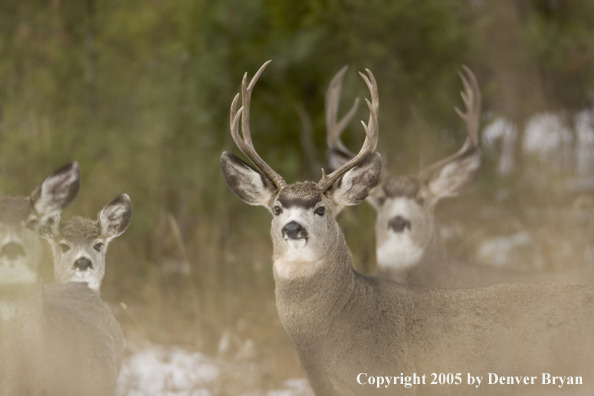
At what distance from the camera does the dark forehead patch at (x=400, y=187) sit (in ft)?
23.8

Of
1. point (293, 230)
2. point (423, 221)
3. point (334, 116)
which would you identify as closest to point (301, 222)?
point (293, 230)

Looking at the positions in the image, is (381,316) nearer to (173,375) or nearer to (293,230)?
(293,230)

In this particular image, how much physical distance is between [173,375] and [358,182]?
2992mm

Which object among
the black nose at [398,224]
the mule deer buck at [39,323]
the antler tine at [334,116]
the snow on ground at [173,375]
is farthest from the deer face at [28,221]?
the antler tine at [334,116]

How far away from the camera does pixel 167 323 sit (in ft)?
30.1

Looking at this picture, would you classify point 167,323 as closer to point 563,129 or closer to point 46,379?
point 46,379

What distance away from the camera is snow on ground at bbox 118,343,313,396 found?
6.77m

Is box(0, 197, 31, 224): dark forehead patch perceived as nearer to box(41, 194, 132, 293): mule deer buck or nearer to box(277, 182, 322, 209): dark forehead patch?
box(41, 194, 132, 293): mule deer buck

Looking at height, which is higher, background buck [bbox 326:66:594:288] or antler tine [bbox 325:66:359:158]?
antler tine [bbox 325:66:359:158]

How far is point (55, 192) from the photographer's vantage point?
202 inches

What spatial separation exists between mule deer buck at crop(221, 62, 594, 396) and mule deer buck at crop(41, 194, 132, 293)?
39.2 inches

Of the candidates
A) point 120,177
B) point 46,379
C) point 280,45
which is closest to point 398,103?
point 280,45

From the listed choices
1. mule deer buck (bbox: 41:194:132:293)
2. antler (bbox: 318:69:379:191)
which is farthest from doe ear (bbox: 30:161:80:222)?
antler (bbox: 318:69:379:191)

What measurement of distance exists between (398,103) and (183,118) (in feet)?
8.12
